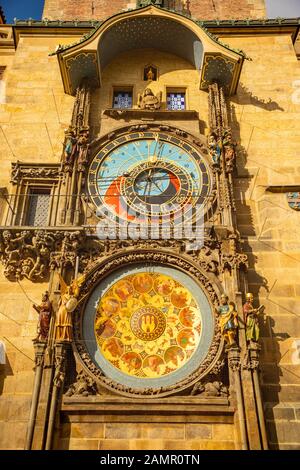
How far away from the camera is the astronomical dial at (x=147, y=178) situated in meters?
10.7

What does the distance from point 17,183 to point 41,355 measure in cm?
403

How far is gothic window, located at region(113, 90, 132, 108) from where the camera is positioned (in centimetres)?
1247

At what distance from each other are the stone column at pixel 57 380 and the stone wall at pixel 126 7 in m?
10.0

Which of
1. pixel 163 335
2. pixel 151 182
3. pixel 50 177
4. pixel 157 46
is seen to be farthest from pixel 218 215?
pixel 157 46

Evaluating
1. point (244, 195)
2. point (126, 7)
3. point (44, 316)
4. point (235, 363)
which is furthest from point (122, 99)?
point (235, 363)

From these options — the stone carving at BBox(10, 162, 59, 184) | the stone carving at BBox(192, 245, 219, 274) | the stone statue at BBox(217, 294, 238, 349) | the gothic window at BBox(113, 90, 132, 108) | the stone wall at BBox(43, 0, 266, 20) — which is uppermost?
the stone wall at BBox(43, 0, 266, 20)

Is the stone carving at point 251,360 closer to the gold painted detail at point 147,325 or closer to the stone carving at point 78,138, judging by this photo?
the gold painted detail at point 147,325

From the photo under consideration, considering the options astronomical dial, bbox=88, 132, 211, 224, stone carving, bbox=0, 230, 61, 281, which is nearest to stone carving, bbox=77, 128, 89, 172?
astronomical dial, bbox=88, 132, 211, 224

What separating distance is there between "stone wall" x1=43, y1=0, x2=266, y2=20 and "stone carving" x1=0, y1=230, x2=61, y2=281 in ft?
25.5

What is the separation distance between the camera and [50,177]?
1121 cm

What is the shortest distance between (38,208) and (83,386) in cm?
410

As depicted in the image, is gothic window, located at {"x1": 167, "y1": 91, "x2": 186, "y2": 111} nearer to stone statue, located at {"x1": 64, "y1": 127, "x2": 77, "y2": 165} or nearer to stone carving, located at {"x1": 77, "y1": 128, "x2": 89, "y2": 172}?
stone carving, located at {"x1": 77, "y1": 128, "x2": 89, "y2": 172}

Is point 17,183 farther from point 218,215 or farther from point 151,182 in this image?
point 218,215

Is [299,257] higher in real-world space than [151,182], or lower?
lower
